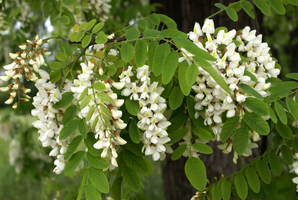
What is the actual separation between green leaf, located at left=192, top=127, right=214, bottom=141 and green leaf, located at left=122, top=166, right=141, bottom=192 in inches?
11.0

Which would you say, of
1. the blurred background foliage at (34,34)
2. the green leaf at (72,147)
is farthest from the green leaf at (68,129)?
the blurred background foliage at (34,34)

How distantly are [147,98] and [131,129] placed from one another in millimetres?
135

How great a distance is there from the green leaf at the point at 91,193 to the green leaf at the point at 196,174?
12.8 inches

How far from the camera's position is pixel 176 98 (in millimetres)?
865

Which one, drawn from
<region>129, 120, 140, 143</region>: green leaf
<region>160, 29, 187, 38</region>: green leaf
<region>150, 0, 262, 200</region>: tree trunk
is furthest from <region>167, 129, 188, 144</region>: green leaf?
<region>150, 0, 262, 200</region>: tree trunk

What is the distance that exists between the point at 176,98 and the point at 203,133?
0.17 metres

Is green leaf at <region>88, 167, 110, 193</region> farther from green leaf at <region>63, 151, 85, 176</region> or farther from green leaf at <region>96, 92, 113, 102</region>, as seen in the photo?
green leaf at <region>96, 92, 113, 102</region>

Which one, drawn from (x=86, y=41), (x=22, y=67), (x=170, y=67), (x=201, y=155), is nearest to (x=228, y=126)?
(x=170, y=67)

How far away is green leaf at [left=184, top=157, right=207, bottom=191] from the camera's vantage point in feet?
2.75

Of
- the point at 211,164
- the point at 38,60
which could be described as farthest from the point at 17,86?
the point at 211,164

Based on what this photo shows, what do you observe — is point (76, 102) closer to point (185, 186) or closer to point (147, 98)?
point (147, 98)

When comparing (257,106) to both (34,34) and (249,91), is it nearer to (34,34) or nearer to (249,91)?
(249,91)

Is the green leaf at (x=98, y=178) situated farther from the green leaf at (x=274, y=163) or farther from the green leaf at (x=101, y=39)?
the green leaf at (x=274, y=163)

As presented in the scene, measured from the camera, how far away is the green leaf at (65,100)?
84cm
